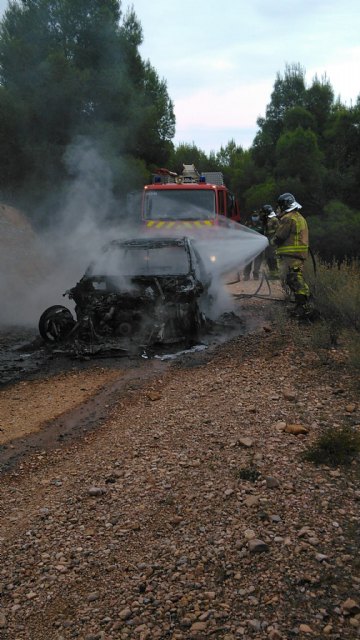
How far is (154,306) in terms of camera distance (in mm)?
7762

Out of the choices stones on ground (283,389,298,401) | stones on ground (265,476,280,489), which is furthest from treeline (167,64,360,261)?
stones on ground (265,476,280,489)

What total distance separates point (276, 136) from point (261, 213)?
21533mm

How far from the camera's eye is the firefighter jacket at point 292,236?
8828mm

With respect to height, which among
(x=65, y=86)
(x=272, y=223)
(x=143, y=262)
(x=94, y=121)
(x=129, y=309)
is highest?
(x=65, y=86)

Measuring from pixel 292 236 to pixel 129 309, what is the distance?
2675mm

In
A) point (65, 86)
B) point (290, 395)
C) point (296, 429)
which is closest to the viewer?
point (296, 429)

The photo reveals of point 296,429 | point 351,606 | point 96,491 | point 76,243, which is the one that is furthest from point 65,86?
point 351,606

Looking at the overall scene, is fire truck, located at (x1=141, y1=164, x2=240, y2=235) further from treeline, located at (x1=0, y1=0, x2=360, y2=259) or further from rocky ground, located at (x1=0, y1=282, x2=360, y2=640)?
treeline, located at (x1=0, y1=0, x2=360, y2=259)

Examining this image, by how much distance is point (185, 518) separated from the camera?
3426 mm

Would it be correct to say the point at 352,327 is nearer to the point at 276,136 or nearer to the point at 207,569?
the point at 207,569

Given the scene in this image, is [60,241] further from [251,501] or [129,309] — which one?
[251,501]

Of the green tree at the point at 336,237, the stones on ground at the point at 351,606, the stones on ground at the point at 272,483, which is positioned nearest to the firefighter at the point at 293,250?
the stones on ground at the point at 272,483

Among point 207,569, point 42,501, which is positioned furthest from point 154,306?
point 207,569

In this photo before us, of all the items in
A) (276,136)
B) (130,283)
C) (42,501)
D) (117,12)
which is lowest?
(42,501)
